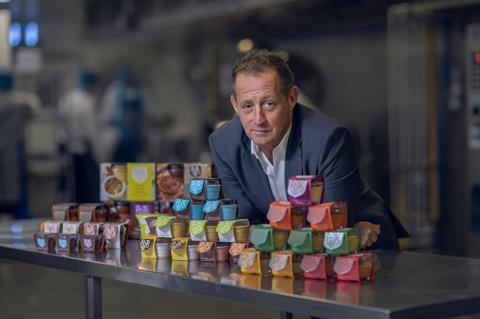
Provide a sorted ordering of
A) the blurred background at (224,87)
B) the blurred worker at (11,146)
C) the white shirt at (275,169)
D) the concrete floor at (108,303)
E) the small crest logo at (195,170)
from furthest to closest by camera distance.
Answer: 1. the blurred worker at (11,146)
2. the blurred background at (224,87)
3. the concrete floor at (108,303)
4. the small crest logo at (195,170)
5. the white shirt at (275,169)

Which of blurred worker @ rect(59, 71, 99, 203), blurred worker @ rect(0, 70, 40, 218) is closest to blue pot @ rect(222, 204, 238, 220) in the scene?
blurred worker @ rect(0, 70, 40, 218)

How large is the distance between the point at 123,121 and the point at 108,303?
17.4ft

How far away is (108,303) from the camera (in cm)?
618

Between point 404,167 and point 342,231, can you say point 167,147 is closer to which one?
point 404,167

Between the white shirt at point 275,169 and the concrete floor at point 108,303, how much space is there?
270cm

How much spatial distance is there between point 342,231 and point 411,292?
270 millimetres

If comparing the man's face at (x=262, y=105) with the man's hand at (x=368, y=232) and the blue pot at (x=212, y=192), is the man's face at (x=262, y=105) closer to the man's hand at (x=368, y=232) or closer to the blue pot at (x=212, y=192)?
the blue pot at (x=212, y=192)

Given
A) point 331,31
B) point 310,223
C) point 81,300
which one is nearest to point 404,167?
point 331,31

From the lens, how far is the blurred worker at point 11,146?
8.67 m

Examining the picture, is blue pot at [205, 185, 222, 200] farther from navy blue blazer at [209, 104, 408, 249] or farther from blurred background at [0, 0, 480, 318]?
blurred background at [0, 0, 480, 318]

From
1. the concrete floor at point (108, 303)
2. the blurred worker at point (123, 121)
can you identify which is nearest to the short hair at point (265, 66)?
the concrete floor at point (108, 303)

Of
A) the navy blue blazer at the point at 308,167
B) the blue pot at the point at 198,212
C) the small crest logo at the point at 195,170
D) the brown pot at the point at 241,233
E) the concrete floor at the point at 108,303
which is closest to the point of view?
the brown pot at the point at 241,233

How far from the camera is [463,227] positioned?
7418 millimetres

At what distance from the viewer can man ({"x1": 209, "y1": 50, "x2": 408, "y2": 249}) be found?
2801mm
